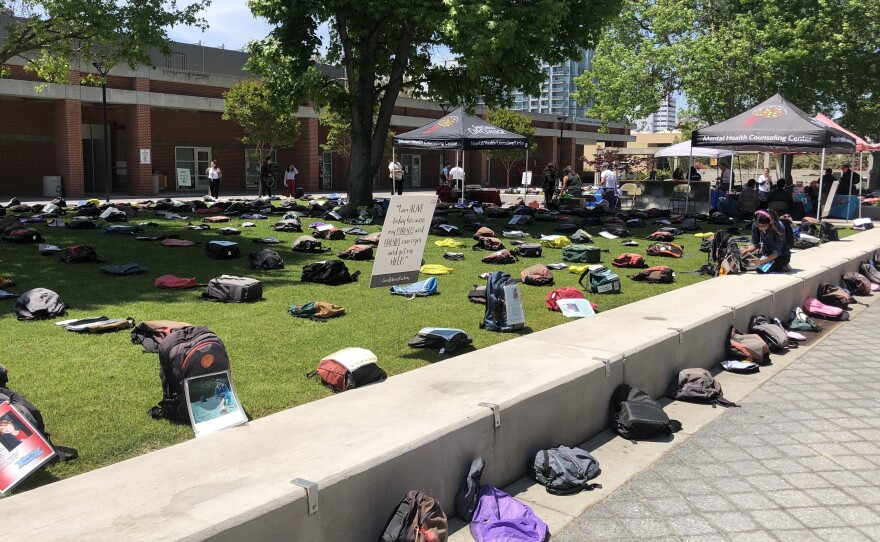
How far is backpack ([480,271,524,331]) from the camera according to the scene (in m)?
8.30

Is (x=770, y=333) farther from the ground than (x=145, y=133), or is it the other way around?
(x=145, y=133)

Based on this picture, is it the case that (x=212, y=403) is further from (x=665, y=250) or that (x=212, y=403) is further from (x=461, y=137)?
(x=461, y=137)

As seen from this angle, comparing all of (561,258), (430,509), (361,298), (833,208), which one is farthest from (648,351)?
(833,208)

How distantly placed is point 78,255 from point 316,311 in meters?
5.45

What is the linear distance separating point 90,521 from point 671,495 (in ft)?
11.8

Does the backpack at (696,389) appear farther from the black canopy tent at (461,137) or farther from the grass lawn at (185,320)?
the black canopy tent at (461,137)

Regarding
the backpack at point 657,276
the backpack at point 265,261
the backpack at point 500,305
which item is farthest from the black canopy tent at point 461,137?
the backpack at point 500,305

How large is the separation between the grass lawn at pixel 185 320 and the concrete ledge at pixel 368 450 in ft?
2.17

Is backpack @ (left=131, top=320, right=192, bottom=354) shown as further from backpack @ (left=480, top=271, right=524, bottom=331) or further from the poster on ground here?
backpack @ (left=480, top=271, right=524, bottom=331)

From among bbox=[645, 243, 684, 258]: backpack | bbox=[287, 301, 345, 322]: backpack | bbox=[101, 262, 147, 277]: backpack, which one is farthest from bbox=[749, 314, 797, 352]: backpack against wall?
bbox=[101, 262, 147, 277]: backpack

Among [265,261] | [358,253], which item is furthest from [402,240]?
[358,253]

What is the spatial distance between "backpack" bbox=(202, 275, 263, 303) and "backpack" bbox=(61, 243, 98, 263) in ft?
11.6

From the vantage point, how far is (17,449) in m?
4.12

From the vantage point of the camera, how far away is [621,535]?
4.47 m
